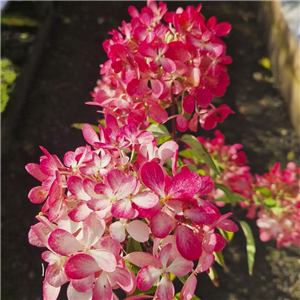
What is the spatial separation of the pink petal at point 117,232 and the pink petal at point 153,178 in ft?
0.24

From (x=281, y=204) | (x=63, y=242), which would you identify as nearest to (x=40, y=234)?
(x=63, y=242)

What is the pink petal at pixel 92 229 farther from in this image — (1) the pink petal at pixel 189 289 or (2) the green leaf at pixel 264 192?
(2) the green leaf at pixel 264 192

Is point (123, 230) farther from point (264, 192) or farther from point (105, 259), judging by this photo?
point (264, 192)

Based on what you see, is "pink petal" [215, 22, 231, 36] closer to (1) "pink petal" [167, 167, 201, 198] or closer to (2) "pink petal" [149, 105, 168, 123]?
(2) "pink petal" [149, 105, 168, 123]

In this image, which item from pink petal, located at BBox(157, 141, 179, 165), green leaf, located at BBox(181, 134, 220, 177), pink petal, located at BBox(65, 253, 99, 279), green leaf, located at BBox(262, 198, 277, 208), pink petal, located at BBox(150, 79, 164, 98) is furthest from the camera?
green leaf, located at BBox(262, 198, 277, 208)

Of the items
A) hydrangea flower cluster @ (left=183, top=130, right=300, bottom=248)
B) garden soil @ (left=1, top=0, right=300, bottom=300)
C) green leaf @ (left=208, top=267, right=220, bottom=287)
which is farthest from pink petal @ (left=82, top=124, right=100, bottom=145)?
garden soil @ (left=1, top=0, right=300, bottom=300)

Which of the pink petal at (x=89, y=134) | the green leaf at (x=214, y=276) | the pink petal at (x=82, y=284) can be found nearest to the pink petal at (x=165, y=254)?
the pink petal at (x=82, y=284)

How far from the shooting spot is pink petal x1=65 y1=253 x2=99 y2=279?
47 centimetres

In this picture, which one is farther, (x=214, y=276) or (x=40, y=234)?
(x=214, y=276)

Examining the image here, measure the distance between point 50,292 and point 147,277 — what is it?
0.49 ft

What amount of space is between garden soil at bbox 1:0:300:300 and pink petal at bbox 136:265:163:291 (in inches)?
41.7

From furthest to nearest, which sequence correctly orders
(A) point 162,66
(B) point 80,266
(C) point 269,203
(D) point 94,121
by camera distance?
1. (D) point 94,121
2. (C) point 269,203
3. (A) point 162,66
4. (B) point 80,266

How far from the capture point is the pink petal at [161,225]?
1.68 feet

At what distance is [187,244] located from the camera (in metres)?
0.52
